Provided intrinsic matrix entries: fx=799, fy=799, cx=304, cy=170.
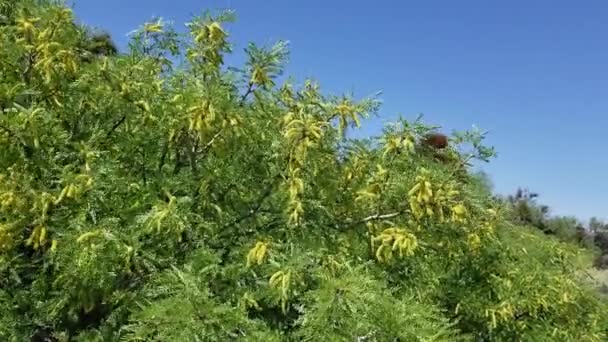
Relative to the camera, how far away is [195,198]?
17.4ft

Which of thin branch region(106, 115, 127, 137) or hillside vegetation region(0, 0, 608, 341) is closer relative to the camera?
hillside vegetation region(0, 0, 608, 341)

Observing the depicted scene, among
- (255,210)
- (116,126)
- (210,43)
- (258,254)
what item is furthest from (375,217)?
(116,126)

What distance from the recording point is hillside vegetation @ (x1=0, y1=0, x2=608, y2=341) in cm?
463

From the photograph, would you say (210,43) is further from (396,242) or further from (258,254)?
(396,242)

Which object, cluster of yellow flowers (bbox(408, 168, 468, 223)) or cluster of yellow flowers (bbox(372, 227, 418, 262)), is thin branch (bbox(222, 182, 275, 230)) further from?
cluster of yellow flowers (bbox(408, 168, 468, 223))

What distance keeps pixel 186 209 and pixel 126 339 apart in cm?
85

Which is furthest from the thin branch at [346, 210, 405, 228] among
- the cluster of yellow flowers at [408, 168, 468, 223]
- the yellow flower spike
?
the yellow flower spike

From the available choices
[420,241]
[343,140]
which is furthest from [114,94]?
[420,241]

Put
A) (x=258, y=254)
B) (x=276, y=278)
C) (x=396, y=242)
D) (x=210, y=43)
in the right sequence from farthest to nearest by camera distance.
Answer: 1. (x=210, y=43)
2. (x=396, y=242)
3. (x=258, y=254)
4. (x=276, y=278)

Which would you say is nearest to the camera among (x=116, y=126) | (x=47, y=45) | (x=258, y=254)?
(x=258, y=254)

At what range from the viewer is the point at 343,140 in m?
5.56

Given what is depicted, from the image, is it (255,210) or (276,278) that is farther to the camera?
(255,210)

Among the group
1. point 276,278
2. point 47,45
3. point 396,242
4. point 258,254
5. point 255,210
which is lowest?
point 276,278

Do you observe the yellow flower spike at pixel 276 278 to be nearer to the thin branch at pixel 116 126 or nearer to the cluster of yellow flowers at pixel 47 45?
the thin branch at pixel 116 126
